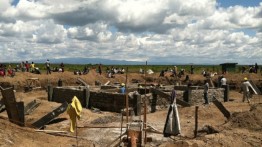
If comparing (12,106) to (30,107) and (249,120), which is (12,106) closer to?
(30,107)

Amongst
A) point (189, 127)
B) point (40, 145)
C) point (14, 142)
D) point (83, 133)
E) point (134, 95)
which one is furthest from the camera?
point (134, 95)

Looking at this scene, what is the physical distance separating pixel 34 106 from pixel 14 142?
10032 mm

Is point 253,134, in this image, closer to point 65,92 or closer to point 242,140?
point 242,140

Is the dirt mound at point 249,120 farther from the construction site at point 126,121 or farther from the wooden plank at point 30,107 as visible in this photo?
the wooden plank at point 30,107

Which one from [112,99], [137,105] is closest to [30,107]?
[112,99]

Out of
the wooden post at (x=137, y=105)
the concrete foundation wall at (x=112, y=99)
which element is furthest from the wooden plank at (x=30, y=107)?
the wooden post at (x=137, y=105)

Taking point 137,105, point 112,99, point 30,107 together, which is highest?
point 112,99

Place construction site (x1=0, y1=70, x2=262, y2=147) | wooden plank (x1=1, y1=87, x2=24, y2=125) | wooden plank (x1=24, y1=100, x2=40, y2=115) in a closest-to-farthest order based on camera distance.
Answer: construction site (x1=0, y1=70, x2=262, y2=147) → wooden plank (x1=1, y1=87, x2=24, y2=125) → wooden plank (x1=24, y1=100, x2=40, y2=115)

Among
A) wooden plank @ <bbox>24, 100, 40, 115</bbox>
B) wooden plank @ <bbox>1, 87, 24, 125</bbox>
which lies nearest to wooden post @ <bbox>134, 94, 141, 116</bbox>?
wooden plank @ <bbox>24, 100, 40, 115</bbox>

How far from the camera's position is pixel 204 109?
65.6 feet

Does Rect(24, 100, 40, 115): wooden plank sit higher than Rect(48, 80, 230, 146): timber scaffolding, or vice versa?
Rect(48, 80, 230, 146): timber scaffolding

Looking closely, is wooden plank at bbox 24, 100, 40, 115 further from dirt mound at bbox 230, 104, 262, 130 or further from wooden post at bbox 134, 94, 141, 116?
dirt mound at bbox 230, 104, 262, 130

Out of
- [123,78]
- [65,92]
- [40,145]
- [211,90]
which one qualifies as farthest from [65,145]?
[123,78]

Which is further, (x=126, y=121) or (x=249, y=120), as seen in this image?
(x=249, y=120)
